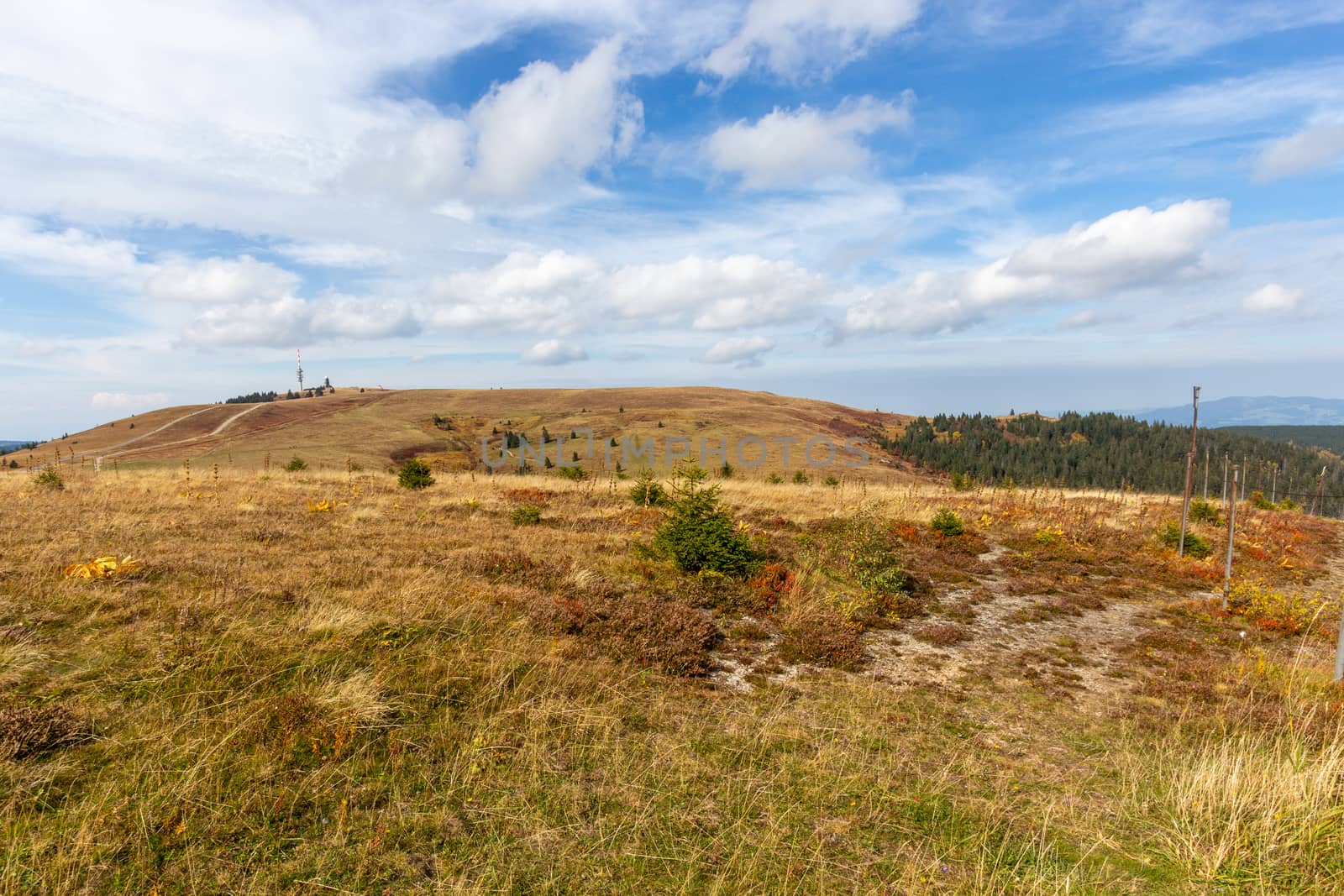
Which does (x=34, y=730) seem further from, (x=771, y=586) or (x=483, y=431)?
(x=483, y=431)

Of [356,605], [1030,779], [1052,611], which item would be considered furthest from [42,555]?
[1052,611]

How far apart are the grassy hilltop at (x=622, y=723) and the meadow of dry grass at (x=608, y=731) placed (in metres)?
0.03

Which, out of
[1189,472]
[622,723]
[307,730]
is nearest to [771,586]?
[622,723]

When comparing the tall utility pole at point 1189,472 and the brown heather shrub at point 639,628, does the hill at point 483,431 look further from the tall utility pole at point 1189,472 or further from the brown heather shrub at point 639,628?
the brown heather shrub at point 639,628

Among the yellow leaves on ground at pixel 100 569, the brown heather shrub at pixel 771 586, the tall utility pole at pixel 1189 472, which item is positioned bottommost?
the brown heather shrub at pixel 771 586

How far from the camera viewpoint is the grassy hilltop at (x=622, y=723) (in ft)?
12.9

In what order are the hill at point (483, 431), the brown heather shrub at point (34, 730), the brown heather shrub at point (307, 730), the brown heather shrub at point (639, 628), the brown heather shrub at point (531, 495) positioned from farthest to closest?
1. the hill at point (483, 431)
2. the brown heather shrub at point (531, 495)
3. the brown heather shrub at point (639, 628)
4. the brown heather shrub at point (307, 730)
5. the brown heather shrub at point (34, 730)

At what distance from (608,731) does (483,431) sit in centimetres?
9274

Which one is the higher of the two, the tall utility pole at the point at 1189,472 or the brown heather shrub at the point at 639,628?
the tall utility pole at the point at 1189,472

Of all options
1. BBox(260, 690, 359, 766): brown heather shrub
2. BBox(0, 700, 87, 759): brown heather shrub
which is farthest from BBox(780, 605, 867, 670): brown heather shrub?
BBox(0, 700, 87, 759): brown heather shrub

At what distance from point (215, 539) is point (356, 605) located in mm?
5660

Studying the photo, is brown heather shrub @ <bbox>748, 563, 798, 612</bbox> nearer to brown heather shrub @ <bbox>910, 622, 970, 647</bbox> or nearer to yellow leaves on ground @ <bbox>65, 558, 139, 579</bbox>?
brown heather shrub @ <bbox>910, 622, 970, 647</bbox>

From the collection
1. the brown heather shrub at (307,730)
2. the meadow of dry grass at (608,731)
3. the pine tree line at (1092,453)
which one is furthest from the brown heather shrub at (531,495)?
the pine tree line at (1092,453)

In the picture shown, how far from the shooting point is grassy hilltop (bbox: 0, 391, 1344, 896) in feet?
12.9
